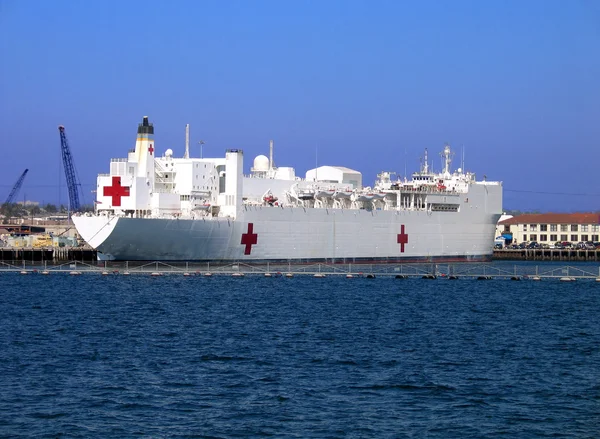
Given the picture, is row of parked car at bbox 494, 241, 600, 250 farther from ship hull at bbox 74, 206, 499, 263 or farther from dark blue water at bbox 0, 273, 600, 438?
dark blue water at bbox 0, 273, 600, 438

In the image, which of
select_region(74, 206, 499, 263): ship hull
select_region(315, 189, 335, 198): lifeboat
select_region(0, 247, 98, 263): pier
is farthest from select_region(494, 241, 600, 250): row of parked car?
select_region(0, 247, 98, 263): pier

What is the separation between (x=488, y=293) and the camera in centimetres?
3206

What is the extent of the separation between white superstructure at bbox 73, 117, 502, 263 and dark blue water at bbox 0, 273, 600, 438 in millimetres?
8971

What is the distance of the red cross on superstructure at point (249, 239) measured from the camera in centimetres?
4153

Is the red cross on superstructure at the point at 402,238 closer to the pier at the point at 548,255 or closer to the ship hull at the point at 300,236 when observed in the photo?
the ship hull at the point at 300,236

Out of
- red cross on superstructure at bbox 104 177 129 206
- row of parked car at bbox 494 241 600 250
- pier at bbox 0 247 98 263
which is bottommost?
pier at bbox 0 247 98 263

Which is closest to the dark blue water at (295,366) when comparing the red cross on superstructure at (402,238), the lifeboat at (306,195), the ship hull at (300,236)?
the ship hull at (300,236)

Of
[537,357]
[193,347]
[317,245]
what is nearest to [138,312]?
[193,347]

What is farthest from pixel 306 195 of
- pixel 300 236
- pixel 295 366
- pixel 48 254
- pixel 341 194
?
pixel 295 366

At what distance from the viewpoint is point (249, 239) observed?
41.7 metres

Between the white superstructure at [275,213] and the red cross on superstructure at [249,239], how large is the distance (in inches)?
2.0

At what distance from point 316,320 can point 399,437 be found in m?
11.2

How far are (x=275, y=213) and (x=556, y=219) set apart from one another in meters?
41.4

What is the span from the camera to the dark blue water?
1298 centimetres
